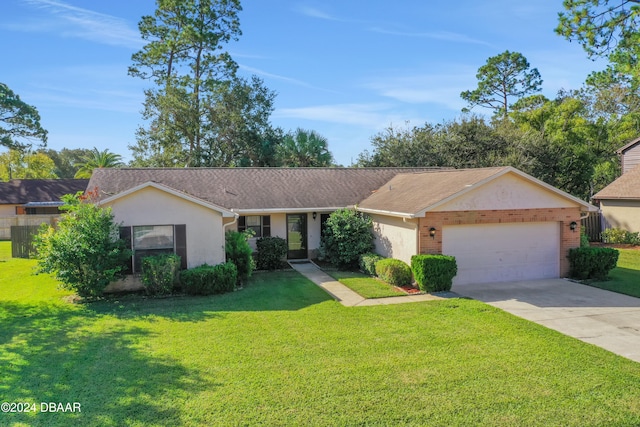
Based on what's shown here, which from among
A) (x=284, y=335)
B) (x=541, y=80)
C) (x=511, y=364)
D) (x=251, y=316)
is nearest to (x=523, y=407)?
(x=511, y=364)

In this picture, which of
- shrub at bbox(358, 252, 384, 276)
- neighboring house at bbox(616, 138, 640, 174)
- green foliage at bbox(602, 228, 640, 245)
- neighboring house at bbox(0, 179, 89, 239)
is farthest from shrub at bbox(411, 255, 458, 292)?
neighboring house at bbox(0, 179, 89, 239)

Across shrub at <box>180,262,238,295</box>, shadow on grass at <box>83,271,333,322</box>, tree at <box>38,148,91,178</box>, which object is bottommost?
shadow on grass at <box>83,271,333,322</box>

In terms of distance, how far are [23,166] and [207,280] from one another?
53.9m

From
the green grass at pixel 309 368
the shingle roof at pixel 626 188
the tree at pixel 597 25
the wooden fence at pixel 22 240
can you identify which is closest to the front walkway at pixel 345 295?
the green grass at pixel 309 368

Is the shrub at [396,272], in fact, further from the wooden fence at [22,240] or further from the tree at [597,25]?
the wooden fence at [22,240]

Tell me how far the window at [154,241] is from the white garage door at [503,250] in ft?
27.0

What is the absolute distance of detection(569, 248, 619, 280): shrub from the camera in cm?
1373

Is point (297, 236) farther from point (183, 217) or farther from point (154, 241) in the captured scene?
point (154, 241)

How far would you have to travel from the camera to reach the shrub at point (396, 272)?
1328cm

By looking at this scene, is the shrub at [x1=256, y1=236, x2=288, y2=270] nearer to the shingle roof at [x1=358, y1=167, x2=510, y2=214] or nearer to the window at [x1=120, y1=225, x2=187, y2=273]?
the shingle roof at [x1=358, y1=167, x2=510, y2=214]

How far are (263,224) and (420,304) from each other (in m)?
8.81

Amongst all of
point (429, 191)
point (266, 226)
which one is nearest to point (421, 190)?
point (429, 191)

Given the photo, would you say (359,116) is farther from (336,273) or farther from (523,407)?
(523,407)

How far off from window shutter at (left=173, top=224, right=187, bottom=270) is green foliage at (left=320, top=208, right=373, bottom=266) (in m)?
5.78
